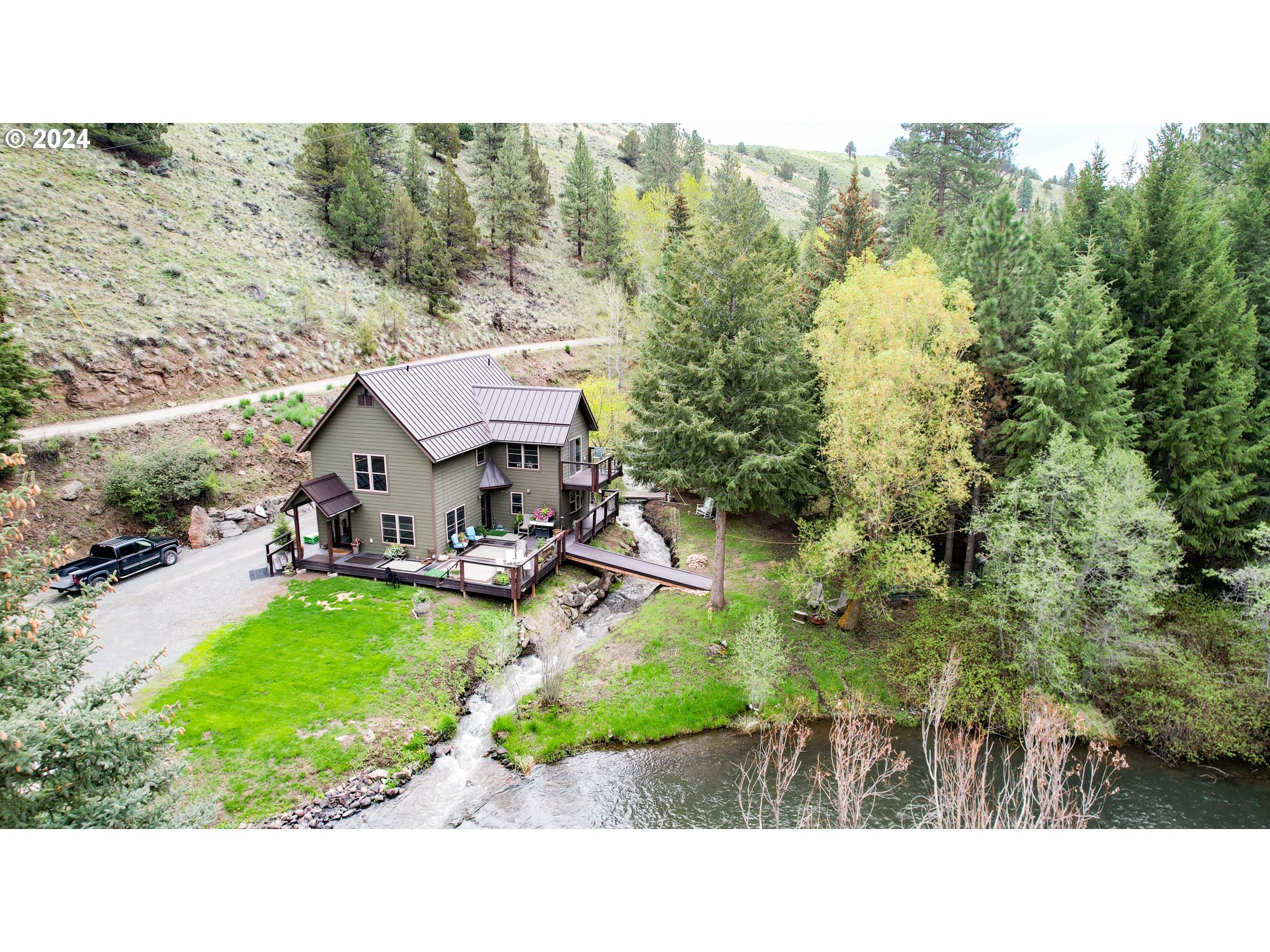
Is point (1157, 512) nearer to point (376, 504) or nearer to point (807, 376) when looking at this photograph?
point (807, 376)

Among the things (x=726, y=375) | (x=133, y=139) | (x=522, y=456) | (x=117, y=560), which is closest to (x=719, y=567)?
(x=726, y=375)

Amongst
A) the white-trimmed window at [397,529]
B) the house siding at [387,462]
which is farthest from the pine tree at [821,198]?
the white-trimmed window at [397,529]

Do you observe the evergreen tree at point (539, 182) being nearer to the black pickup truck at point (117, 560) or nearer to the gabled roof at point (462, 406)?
the gabled roof at point (462, 406)

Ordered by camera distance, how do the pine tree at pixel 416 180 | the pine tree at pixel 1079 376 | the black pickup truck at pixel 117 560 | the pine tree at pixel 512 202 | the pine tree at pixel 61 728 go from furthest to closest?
the pine tree at pixel 512 202, the pine tree at pixel 416 180, the black pickup truck at pixel 117 560, the pine tree at pixel 1079 376, the pine tree at pixel 61 728

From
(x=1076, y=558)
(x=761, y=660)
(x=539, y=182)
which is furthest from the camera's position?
(x=539, y=182)

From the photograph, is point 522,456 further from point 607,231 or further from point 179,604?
point 607,231

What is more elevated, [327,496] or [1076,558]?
[327,496]

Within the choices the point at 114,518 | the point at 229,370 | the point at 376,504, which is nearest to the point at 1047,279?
the point at 376,504
